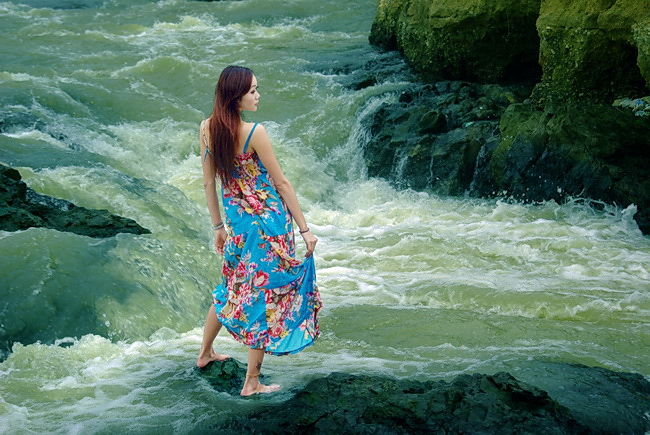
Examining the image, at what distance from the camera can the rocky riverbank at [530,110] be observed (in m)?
9.05

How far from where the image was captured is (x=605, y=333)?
5.67 metres

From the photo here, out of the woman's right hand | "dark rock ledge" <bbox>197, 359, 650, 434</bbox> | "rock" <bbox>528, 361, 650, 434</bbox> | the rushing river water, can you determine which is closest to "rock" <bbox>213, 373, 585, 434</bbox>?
"dark rock ledge" <bbox>197, 359, 650, 434</bbox>

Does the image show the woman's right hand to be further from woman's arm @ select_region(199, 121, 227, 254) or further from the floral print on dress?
woman's arm @ select_region(199, 121, 227, 254)

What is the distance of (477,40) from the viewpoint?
39.2 ft

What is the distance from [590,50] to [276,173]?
6.57 metres

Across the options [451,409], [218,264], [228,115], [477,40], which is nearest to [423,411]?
[451,409]

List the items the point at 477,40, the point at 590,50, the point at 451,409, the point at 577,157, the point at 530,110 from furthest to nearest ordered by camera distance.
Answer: the point at 477,40
the point at 530,110
the point at 590,50
the point at 577,157
the point at 451,409

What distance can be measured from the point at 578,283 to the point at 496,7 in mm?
5699

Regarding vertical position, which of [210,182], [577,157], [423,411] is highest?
[210,182]

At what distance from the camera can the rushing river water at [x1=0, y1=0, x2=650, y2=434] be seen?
4.96 meters

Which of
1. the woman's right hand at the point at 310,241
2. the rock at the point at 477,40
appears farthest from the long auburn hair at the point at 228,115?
the rock at the point at 477,40

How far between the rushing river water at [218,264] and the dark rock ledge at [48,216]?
0.39m

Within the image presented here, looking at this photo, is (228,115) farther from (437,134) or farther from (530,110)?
(437,134)

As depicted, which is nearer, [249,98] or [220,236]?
[249,98]
